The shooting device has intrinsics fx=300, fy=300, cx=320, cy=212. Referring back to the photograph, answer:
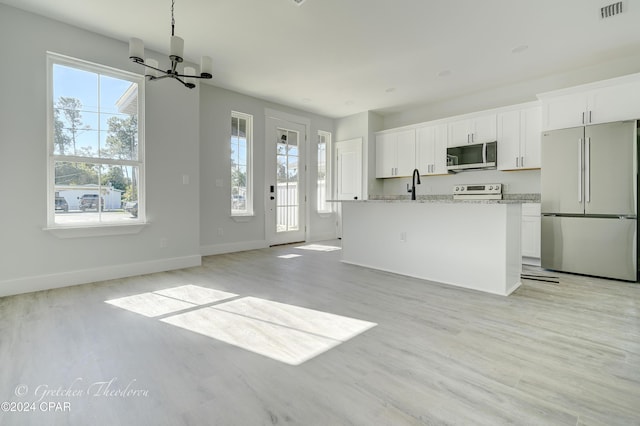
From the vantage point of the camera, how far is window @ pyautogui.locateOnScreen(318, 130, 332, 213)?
7070mm

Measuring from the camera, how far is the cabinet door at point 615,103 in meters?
3.59

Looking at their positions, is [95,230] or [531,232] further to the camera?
[531,232]

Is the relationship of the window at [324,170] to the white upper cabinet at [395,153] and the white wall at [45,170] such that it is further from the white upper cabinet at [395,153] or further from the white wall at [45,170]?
the white wall at [45,170]

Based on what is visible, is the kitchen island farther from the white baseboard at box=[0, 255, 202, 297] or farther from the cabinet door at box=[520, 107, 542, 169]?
the white baseboard at box=[0, 255, 202, 297]

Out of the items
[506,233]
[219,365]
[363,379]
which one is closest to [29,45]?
[219,365]

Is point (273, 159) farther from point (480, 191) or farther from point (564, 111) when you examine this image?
point (564, 111)

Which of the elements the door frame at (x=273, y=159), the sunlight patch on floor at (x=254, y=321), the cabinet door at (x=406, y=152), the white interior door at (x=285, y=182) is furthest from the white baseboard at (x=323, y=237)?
the sunlight patch on floor at (x=254, y=321)

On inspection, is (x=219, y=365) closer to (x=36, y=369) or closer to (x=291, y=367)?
(x=291, y=367)

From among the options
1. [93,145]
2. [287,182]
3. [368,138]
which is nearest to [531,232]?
[368,138]

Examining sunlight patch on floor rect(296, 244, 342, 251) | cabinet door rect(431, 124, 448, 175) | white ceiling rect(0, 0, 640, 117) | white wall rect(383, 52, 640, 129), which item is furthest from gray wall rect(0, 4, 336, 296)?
cabinet door rect(431, 124, 448, 175)

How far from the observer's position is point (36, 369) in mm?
1648

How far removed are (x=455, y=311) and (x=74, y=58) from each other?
4.72 metres

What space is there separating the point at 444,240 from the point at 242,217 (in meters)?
3.58

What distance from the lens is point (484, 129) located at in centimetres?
510
